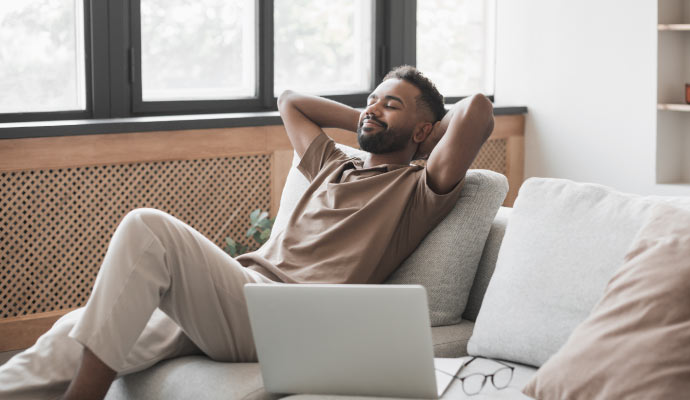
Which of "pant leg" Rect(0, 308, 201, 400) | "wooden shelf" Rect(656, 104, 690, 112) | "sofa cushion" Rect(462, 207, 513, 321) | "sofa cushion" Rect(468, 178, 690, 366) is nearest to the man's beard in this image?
"sofa cushion" Rect(462, 207, 513, 321)

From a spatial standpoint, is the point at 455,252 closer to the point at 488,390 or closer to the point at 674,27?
the point at 488,390

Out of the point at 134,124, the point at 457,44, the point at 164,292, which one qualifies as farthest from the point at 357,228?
the point at 457,44

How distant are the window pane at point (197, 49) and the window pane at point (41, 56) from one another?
30cm

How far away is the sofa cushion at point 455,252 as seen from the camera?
2.15 m

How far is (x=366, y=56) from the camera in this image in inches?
180

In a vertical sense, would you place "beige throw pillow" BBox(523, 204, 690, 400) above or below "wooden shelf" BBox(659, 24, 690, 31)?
below

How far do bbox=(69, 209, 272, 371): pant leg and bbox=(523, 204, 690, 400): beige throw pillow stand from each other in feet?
2.42

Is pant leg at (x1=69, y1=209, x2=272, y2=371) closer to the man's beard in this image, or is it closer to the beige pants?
the beige pants

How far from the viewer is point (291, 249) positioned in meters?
2.30

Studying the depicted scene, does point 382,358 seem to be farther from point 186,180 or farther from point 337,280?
point 186,180

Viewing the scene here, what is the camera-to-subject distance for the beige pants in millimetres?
1846

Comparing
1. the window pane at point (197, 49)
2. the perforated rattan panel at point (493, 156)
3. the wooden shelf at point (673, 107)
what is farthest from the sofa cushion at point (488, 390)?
the perforated rattan panel at point (493, 156)

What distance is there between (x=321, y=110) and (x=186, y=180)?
109cm

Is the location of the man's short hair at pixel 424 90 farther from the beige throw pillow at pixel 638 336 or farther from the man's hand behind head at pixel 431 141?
the beige throw pillow at pixel 638 336
